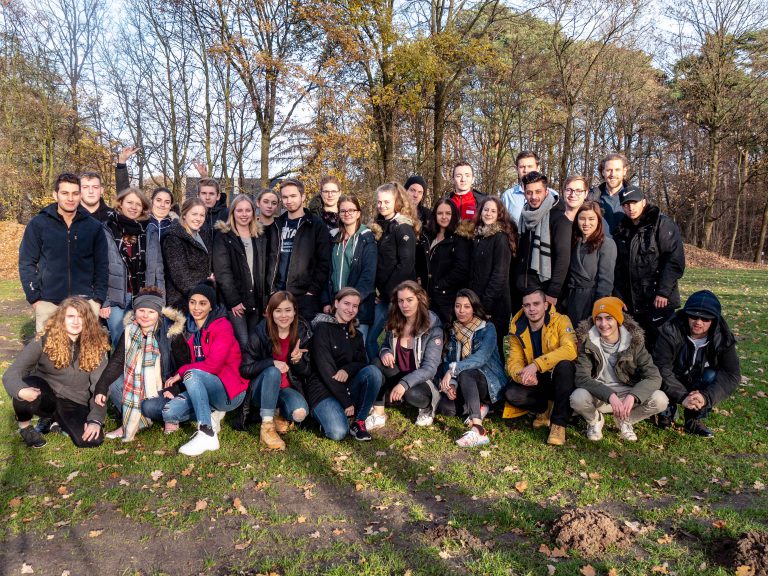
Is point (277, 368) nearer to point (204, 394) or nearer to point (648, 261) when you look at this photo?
point (204, 394)

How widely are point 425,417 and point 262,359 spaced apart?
1779 mm

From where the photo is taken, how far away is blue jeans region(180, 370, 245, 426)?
4.98m

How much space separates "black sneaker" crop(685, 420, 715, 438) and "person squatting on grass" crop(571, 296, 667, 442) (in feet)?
1.69

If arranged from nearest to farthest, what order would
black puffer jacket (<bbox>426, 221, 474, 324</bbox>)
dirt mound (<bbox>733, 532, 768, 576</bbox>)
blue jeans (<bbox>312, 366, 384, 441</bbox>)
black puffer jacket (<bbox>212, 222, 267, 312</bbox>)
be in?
dirt mound (<bbox>733, 532, 768, 576</bbox>) → blue jeans (<bbox>312, 366, 384, 441</bbox>) → black puffer jacket (<bbox>212, 222, 267, 312</bbox>) → black puffer jacket (<bbox>426, 221, 474, 324</bbox>)

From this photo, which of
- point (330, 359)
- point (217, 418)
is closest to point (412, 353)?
point (330, 359)

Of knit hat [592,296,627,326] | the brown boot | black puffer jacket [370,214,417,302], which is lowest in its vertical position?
the brown boot

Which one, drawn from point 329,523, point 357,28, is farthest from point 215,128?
point 329,523

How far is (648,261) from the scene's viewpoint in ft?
18.2

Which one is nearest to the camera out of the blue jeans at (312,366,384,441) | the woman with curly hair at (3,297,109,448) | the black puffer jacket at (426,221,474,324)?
the woman with curly hair at (3,297,109,448)

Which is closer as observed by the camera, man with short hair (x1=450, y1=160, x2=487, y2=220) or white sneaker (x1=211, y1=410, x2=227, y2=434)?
white sneaker (x1=211, y1=410, x2=227, y2=434)

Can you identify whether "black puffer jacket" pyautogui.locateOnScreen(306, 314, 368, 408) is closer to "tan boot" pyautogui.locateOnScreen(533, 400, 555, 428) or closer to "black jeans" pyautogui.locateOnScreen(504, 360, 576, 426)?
"black jeans" pyautogui.locateOnScreen(504, 360, 576, 426)

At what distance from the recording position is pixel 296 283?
19.4 feet

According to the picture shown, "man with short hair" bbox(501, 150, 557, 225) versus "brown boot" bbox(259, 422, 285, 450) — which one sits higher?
"man with short hair" bbox(501, 150, 557, 225)

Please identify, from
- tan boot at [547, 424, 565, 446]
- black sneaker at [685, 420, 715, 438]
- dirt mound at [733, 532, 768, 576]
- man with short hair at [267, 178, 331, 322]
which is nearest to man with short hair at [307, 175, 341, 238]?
man with short hair at [267, 178, 331, 322]
